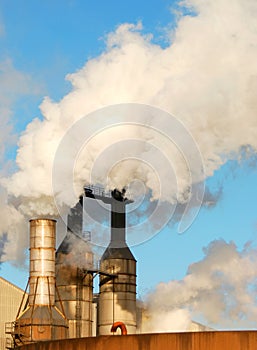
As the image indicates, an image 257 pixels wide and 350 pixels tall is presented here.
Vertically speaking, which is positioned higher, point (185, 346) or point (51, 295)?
point (51, 295)

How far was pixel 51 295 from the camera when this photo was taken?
48750mm

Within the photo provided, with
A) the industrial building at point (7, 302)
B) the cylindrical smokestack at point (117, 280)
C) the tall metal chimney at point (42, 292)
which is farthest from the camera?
the cylindrical smokestack at point (117, 280)

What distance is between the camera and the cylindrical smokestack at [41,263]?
48.4 meters

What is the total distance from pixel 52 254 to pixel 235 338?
22.0 metres

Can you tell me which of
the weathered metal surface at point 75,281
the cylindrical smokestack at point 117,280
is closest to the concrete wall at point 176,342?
the weathered metal surface at point 75,281

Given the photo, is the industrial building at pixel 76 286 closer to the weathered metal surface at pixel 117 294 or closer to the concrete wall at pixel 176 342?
the weathered metal surface at pixel 117 294

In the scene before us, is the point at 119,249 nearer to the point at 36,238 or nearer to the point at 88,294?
the point at 88,294

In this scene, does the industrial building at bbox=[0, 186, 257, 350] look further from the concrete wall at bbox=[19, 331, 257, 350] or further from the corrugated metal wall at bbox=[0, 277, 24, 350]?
the concrete wall at bbox=[19, 331, 257, 350]

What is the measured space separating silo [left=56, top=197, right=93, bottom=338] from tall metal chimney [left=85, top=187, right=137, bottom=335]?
Answer: 67.6 inches

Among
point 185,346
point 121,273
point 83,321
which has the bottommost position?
point 185,346

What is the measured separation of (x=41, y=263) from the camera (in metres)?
48.5

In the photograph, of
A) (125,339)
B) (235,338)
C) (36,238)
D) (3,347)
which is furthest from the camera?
(3,347)

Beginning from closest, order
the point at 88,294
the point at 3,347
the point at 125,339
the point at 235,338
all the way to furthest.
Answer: the point at 235,338 < the point at 125,339 < the point at 3,347 < the point at 88,294

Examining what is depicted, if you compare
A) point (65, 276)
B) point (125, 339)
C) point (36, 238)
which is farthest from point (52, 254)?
point (125, 339)
